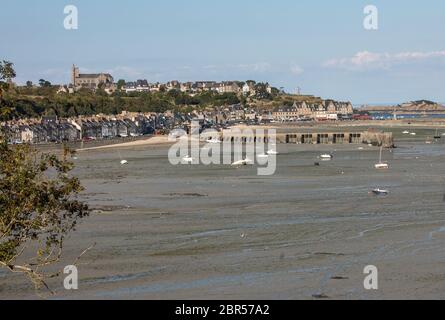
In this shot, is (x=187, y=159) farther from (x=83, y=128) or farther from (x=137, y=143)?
(x=83, y=128)

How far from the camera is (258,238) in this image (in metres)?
30.0

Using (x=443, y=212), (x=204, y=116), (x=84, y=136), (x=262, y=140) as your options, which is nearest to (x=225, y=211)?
(x=443, y=212)

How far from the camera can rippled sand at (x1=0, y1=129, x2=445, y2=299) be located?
74.6 feet

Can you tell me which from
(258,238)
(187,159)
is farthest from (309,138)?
(258,238)

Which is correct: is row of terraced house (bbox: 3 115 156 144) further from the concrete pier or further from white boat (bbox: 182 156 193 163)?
white boat (bbox: 182 156 193 163)

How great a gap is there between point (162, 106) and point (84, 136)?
181 feet

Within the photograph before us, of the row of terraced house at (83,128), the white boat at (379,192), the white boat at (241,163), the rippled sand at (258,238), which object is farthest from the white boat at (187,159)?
the white boat at (379,192)

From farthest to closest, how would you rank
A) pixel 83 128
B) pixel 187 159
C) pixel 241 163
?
pixel 83 128 → pixel 187 159 → pixel 241 163

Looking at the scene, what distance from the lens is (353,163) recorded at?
6912 cm

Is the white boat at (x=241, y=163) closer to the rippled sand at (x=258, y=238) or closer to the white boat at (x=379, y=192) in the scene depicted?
the rippled sand at (x=258, y=238)

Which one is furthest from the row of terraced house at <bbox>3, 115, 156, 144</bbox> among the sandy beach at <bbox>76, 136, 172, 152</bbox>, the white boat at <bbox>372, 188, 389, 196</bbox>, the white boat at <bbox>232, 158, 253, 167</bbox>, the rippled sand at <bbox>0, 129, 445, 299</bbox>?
the white boat at <bbox>372, 188, 389, 196</bbox>

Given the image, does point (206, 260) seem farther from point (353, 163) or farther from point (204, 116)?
point (204, 116)

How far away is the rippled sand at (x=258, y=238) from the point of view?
74.6 ft
